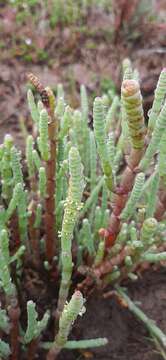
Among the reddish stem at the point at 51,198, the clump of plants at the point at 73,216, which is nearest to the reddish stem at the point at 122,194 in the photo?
the clump of plants at the point at 73,216

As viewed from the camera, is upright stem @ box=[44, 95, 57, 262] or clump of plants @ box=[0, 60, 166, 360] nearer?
clump of plants @ box=[0, 60, 166, 360]

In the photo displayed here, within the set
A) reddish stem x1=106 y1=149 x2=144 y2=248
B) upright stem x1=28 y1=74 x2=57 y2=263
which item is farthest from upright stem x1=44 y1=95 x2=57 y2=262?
reddish stem x1=106 y1=149 x2=144 y2=248

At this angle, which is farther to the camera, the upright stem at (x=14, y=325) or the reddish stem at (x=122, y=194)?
the upright stem at (x=14, y=325)

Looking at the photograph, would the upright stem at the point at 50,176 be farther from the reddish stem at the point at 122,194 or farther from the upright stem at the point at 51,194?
the reddish stem at the point at 122,194

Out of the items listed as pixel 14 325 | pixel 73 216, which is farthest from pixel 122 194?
pixel 14 325

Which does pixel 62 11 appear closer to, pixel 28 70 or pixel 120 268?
pixel 28 70

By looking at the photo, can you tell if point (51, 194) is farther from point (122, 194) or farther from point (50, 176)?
point (122, 194)

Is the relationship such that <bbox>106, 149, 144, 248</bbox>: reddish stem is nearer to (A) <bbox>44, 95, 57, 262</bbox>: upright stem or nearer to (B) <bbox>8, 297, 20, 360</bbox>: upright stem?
(A) <bbox>44, 95, 57, 262</bbox>: upright stem

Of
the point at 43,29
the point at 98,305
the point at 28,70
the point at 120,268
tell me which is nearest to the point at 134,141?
the point at 120,268
